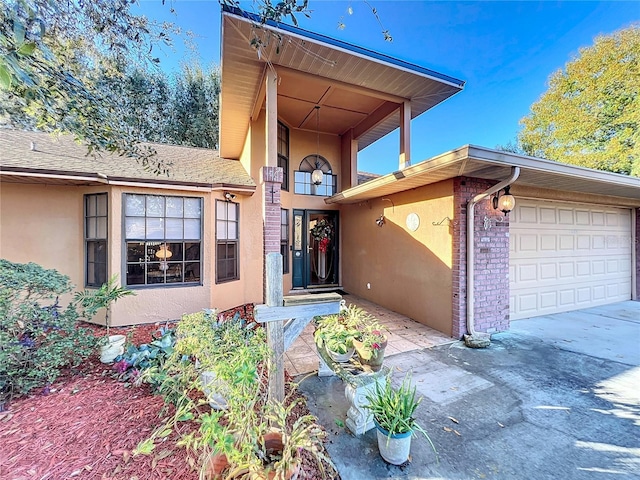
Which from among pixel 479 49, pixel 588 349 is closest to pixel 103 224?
pixel 588 349

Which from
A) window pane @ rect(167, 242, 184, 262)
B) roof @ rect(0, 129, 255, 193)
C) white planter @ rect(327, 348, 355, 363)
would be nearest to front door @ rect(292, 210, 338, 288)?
roof @ rect(0, 129, 255, 193)

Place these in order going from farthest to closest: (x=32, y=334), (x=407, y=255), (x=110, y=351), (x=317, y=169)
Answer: (x=317, y=169), (x=407, y=255), (x=110, y=351), (x=32, y=334)

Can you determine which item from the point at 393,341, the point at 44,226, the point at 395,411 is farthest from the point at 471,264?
the point at 44,226

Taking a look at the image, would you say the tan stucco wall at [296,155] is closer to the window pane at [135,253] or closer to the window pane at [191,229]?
the window pane at [191,229]

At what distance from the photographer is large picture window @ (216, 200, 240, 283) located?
595cm

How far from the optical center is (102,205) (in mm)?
5227

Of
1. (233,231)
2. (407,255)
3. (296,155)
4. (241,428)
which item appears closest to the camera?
Answer: (241,428)

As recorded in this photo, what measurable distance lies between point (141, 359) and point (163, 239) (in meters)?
2.88

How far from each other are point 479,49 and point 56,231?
12.4 meters

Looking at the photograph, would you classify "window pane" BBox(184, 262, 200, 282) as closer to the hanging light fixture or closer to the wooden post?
the wooden post

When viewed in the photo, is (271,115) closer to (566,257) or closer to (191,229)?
(191,229)

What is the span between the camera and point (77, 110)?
277cm

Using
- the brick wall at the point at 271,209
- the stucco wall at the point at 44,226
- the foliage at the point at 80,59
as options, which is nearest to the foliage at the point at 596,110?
the brick wall at the point at 271,209

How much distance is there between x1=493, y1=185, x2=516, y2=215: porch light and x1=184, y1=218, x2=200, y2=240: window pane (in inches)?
231
